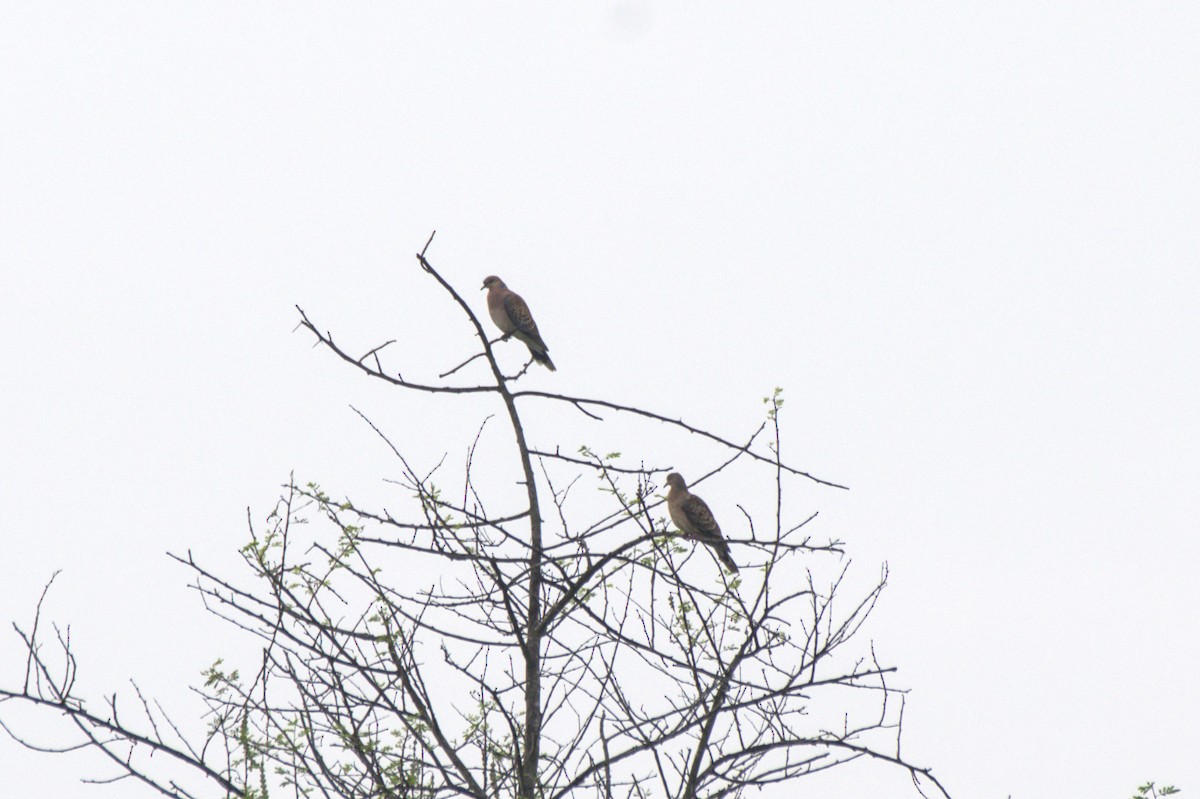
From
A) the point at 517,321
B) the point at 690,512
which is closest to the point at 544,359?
the point at 517,321

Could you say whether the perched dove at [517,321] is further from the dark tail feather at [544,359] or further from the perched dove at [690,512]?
the perched dove at [690,512]

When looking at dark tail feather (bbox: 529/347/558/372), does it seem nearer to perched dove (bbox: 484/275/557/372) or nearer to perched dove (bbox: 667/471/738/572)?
perched dove (bbox: 484/275/557/372)

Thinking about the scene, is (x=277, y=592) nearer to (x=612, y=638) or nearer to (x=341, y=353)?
(x=341, y=353)

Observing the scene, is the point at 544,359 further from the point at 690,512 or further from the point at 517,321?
the point at 690,512

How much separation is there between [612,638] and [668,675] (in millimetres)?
209

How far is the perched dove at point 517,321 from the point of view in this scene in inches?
371

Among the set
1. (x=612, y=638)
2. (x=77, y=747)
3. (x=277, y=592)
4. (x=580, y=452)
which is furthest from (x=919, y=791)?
(x=77, y=747)

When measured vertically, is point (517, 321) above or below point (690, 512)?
above

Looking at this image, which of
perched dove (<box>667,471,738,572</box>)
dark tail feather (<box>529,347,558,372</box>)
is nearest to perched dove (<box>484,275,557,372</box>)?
dark tail feather (<box>529,347,558,372</box>)

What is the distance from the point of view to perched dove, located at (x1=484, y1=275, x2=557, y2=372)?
9.41 m

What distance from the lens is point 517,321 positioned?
9445mm

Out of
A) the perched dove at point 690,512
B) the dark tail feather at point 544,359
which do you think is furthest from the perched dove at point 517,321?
the perched dove at point 690,512

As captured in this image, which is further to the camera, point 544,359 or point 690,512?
point 544,359

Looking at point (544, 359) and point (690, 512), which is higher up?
point (544, 359)
